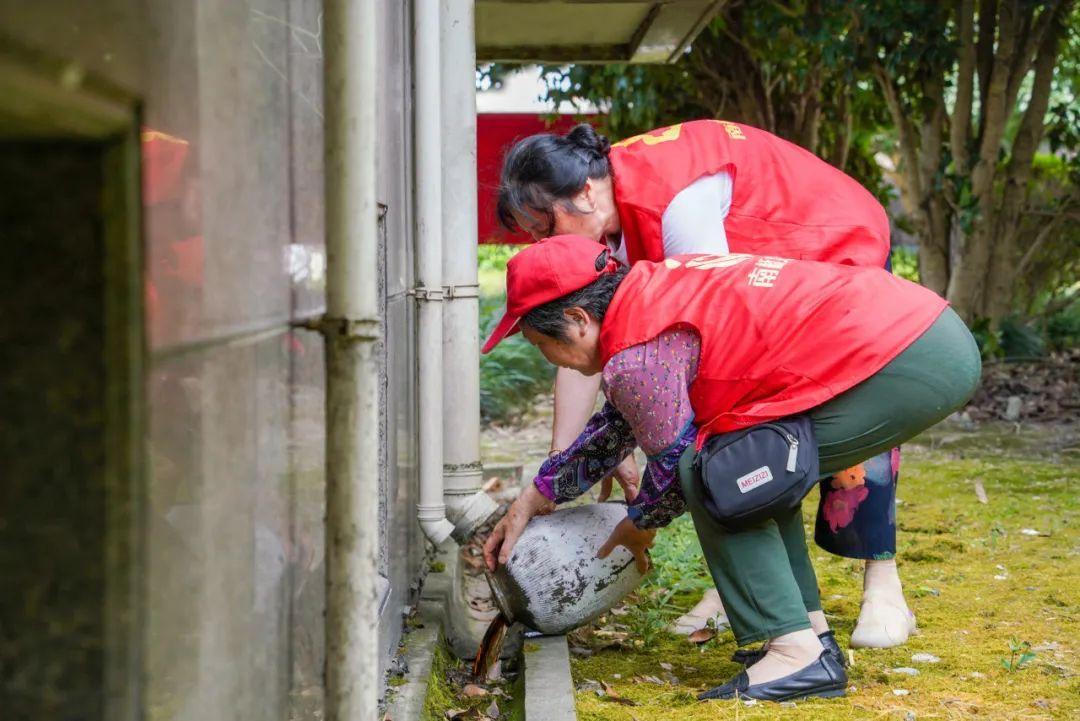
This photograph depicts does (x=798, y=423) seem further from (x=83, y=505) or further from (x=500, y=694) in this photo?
(x=83, y=505)

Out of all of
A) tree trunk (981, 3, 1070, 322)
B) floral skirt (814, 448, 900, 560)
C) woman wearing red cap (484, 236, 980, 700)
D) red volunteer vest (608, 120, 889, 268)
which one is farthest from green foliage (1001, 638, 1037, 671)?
tree trunk (981, 3, 1070, 322)

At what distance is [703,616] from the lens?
362cm

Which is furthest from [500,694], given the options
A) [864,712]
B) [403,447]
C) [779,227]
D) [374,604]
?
[374,604]

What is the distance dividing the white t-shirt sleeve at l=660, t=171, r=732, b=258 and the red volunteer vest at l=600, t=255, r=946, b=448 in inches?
11.7

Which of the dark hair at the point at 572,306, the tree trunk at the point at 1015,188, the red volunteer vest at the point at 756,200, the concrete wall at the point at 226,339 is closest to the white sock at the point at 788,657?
the dark hair at the point at 572,306

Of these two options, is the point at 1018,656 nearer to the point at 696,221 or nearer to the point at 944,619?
the point at 944,619

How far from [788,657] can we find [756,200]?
1.18m

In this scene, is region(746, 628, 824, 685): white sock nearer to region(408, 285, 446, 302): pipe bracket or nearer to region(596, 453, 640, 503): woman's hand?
region(596, 453, 640, 503): woman's hand

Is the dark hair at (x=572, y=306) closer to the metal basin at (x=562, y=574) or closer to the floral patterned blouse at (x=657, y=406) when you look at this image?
the floral patterned blouse at (x=657, y=406)

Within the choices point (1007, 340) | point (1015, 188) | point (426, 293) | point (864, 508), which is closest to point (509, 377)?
point (1007, 340)

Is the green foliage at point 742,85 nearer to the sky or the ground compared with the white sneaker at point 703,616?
nearer to the sky

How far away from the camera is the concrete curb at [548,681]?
2719mm

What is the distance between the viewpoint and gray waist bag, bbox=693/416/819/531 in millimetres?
2678

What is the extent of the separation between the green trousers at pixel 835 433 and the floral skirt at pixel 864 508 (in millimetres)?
511
